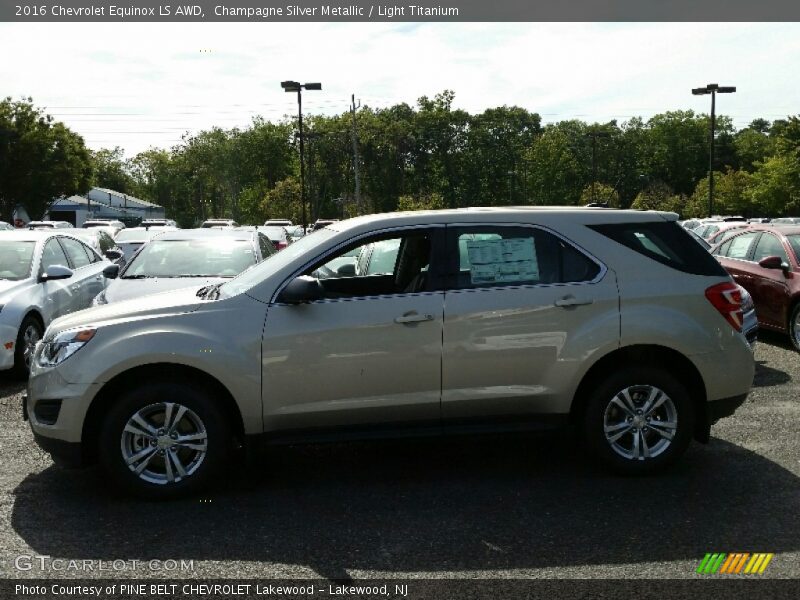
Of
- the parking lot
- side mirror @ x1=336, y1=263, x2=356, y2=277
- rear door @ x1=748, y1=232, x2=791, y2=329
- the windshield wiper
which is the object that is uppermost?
side mirror @ x1=336, y1=263, x2=356, y2=277

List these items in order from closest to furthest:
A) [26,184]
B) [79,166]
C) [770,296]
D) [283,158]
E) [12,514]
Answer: [12,514] < [770,296] < [26,184] < [79,166] < [283,158]

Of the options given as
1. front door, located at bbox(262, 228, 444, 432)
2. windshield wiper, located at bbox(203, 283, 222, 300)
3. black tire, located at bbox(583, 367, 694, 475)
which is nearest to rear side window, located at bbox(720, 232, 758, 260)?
black tire, located at bbox(583, 367, 694, 475)

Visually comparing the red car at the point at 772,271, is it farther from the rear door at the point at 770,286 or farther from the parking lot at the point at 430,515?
the parking lot at the point at 430,515

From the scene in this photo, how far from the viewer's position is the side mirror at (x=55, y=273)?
9.67 m

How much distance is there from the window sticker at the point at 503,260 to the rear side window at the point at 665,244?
49 centimetres

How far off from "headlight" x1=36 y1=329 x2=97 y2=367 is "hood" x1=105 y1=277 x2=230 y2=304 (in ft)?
11.1

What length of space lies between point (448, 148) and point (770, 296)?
82.1 m

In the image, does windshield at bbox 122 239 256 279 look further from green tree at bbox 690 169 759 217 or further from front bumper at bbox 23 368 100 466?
green tree at bbox 690 169 759 217

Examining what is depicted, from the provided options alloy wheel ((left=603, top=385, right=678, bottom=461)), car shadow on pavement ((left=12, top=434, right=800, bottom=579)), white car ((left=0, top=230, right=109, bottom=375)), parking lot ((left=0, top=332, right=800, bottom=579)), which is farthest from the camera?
white car ((left=0, top=230, right=109, bottom=375))

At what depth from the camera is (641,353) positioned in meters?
5.73

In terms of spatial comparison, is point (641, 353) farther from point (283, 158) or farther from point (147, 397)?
point (283, 158)

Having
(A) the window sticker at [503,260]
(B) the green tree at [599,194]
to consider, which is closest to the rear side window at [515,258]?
(A) the window sticker at [503,260]

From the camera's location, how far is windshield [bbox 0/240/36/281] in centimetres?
984

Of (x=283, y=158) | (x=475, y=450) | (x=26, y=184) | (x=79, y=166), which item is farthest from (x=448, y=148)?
(x=475, y=450)
